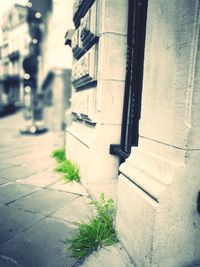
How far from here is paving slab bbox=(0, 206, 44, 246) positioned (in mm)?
2285

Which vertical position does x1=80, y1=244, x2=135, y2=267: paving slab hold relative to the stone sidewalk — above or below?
Result: above

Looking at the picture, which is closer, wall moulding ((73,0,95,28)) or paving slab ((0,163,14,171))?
wall moulding ((73,0,95,28))

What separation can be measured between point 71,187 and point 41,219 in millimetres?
1037

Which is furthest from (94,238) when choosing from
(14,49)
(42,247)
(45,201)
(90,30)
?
(14,49)

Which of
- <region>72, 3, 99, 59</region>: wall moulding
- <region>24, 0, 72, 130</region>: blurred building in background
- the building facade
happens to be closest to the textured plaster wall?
the building facade

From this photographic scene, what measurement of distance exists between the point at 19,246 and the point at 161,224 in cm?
136

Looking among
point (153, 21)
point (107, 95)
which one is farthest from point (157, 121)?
point (107, 95)

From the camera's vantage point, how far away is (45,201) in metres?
3.09

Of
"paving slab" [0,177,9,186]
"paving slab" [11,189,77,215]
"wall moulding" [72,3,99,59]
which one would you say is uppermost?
"wall moulding" [72,3,99,59]

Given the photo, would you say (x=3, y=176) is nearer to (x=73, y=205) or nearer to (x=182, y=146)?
(x=73, y=205)

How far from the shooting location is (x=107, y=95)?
3225mm

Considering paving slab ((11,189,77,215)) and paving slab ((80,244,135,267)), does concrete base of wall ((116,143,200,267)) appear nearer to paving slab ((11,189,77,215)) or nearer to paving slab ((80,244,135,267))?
paving slab ((80,244,135,267))

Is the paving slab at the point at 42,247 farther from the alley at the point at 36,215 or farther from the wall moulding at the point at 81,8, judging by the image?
the wall moulding at the point at 81,8

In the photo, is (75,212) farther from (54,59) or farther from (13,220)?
(54,59)
